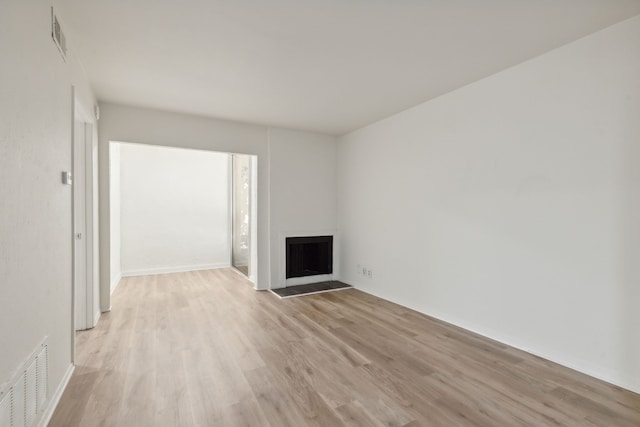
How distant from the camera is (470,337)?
9.67 ft

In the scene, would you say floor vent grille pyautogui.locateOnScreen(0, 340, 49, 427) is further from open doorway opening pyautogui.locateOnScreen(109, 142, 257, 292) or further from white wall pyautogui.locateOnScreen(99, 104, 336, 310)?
open doorway opening pyautogui.locateOnScreen(109, 142, 257, 292)

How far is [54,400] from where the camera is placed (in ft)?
6.21

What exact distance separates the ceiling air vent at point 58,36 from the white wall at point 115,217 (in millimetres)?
3054

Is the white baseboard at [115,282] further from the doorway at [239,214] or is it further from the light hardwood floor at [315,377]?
the doorway at [239,214]

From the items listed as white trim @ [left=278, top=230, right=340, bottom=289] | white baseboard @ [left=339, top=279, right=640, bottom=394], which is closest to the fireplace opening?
white trim @ [left=278, top=230, right=340, bottom=289]

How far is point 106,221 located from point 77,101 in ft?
5.38

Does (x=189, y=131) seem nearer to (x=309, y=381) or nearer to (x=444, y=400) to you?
(x=309, y=381)

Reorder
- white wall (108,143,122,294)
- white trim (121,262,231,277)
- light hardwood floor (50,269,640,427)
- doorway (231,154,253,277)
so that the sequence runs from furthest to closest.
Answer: doorway (231,154,253,277) < white trim (121,262,231,277) < white wall (108,143,122,294) < light hardwood floor (50,269,640,427)

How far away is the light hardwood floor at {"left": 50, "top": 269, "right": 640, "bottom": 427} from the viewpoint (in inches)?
71.6

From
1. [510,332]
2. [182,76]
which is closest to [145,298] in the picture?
[182,76]

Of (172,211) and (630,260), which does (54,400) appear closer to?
(630,260)

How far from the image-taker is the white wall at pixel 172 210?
229 inches

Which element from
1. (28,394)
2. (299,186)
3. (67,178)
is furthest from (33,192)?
(299,186)

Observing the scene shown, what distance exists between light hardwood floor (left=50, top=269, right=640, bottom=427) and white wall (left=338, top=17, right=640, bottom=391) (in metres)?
0.28
